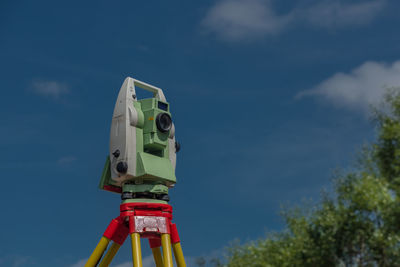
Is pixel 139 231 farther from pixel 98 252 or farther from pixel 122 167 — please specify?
pixel 122 167

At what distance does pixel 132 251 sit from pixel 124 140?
3.18 metres

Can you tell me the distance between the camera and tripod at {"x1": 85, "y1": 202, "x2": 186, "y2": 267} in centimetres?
1716

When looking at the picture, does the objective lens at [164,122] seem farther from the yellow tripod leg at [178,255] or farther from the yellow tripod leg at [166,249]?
the yellow tripod leg at [178,255]

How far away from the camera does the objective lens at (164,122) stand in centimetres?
1801

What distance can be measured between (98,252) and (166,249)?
203 centimetres

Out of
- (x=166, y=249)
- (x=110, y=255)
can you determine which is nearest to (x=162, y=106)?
(x=166, y=249)

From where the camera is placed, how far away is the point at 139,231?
17.2 m

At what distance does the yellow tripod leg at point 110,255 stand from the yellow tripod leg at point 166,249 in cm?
153

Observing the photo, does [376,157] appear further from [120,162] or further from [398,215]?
[120,162]

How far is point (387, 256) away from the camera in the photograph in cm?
1551

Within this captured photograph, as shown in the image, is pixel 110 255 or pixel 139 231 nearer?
pixel 139 231

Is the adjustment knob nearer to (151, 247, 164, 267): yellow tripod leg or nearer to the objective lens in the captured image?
the objective lens

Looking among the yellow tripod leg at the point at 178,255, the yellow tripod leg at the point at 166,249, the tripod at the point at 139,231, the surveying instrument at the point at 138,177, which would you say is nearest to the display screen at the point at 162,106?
the surveying instrument at the point at 138,177

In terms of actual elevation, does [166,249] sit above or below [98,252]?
below
